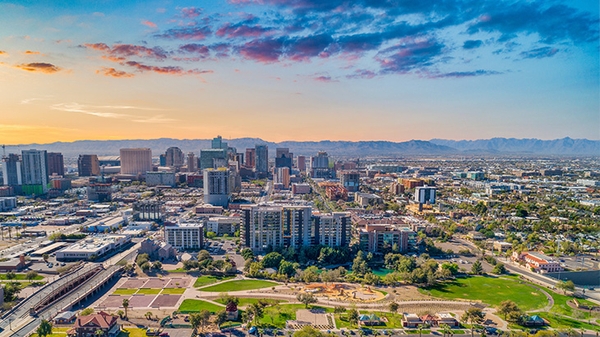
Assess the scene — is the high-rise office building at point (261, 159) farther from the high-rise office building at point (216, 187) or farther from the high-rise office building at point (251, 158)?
the high-rise office building at point (216, 187)

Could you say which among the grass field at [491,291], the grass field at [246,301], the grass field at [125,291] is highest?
the grass field at [125,291]

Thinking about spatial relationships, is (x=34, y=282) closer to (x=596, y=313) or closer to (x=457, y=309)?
(x=457, y=309)

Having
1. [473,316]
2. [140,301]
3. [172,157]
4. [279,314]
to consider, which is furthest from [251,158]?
[473,316]

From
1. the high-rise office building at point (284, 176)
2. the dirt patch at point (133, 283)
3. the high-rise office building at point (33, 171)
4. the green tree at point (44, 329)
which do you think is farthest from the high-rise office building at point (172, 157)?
the green tree at point (44, 329)

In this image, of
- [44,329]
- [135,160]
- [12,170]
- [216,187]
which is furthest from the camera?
[135,160]

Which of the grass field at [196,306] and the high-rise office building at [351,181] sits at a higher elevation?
the high-rise office building at [351,181]

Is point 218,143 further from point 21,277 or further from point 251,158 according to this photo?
point 21,277
